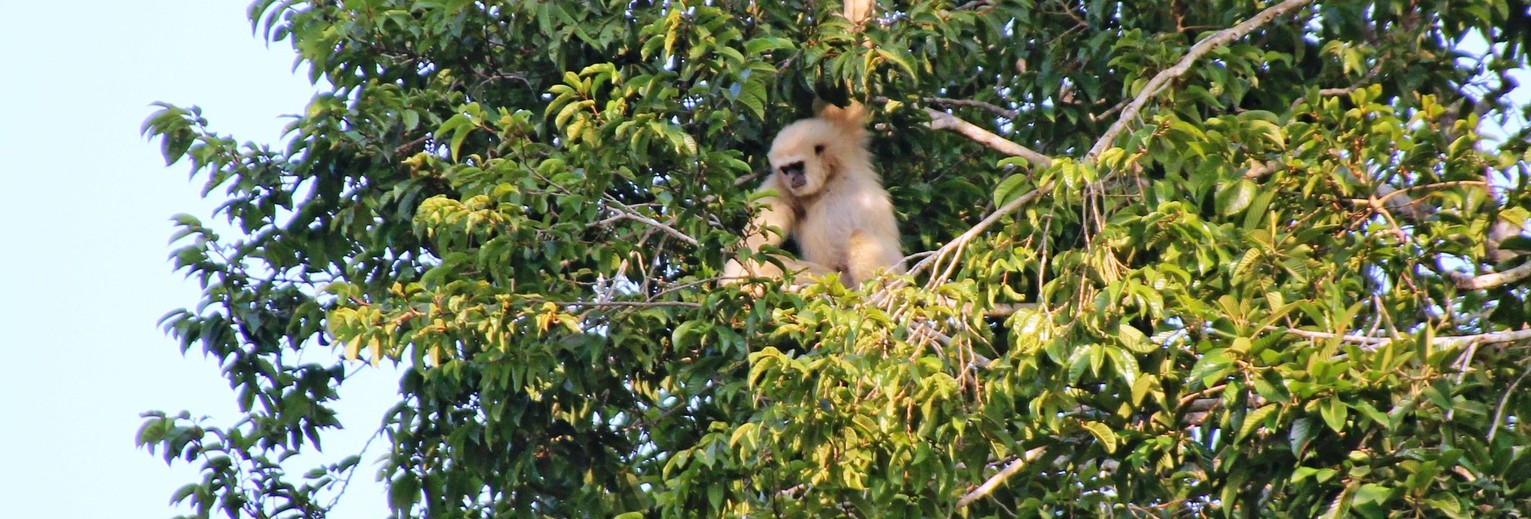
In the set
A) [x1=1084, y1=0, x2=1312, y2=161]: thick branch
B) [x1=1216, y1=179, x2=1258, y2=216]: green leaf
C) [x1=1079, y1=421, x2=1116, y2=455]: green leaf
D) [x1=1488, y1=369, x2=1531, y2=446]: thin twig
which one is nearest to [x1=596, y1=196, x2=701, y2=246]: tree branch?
[x1=1084, y1=0, x2=1312, y2=161]: thick branch

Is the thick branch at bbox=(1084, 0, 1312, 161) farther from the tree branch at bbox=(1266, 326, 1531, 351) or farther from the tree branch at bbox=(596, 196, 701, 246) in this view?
the tree branch at bbox=(596, 196, 701, 246)

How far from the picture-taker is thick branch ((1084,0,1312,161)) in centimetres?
529

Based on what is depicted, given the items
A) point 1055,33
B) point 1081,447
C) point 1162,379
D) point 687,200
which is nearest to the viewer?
point 1162,379

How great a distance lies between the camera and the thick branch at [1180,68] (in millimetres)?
5289

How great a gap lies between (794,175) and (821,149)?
18 cm

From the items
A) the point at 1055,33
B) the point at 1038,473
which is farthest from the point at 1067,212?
the point at 1055,33

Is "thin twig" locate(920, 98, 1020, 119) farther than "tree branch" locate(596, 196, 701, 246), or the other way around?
"thin twig" locate(920, 98, 1020, 119)

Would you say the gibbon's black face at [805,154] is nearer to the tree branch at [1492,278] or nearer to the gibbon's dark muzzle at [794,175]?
the gibbon's dark muzzle at [794,175]

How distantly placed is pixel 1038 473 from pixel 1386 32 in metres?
2.82

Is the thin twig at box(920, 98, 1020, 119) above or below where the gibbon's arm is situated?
below

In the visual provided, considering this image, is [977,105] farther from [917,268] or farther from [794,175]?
[917,268]

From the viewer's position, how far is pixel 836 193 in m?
8.27

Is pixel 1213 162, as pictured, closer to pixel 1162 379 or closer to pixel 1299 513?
pixel 1162 379

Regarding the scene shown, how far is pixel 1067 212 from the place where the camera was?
5.10 metres
